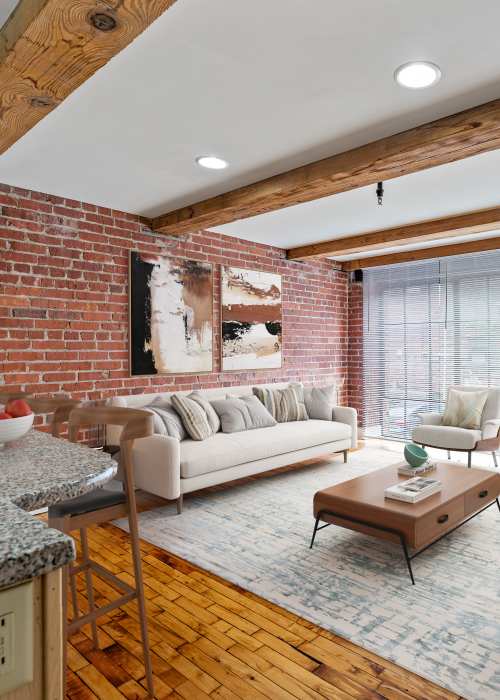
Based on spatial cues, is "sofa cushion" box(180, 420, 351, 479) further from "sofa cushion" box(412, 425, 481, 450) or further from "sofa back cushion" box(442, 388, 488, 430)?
"sofa back cushion" box(442, 388, 488, 430)

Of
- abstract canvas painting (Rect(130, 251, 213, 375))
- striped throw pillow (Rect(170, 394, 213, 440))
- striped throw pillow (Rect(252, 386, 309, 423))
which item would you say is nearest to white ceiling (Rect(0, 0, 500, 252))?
abstract canvas painting (Rect(130, 251, 213, 375))

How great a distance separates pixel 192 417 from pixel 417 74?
115 inches

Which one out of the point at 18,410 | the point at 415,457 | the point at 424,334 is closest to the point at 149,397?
the point at 415,457

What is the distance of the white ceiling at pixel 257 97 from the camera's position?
1838 mm

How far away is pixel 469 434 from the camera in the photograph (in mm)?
4707

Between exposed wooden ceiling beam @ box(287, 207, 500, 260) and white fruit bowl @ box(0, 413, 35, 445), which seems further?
exposed wooden ceiling beam @ box(287, 207, 500, 260)

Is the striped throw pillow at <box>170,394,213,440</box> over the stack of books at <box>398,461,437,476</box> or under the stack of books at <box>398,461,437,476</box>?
over

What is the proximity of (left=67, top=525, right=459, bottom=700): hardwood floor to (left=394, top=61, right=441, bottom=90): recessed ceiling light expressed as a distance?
8.16 ft

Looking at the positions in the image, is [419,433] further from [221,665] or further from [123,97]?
[123,97]

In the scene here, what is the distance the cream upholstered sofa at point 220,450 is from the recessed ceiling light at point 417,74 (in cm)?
261

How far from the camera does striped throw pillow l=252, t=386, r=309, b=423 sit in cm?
516

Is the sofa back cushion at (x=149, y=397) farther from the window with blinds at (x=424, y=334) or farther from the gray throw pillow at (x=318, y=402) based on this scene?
the window with blinds at (x=424, y=334)

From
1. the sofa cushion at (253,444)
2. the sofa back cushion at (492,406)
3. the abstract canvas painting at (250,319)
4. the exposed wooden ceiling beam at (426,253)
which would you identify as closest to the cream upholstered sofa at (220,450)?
the sofa cushion at (253,444)

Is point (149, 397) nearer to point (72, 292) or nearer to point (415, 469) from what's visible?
point (72, 292)
